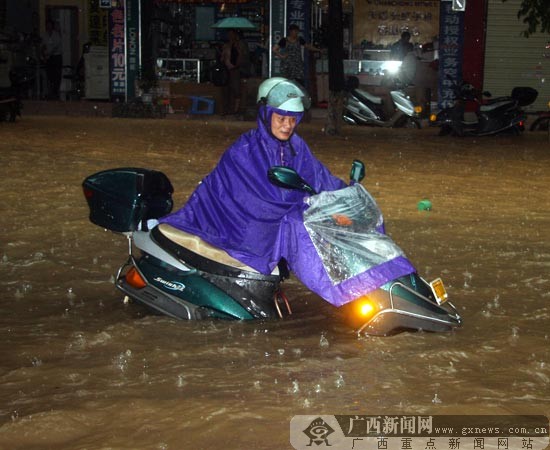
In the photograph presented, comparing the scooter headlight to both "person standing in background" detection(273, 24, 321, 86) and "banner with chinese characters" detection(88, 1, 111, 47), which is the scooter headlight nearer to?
"person standing in background" detection(273, 24, 321, 86)

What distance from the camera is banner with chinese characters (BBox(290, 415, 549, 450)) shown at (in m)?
3.61

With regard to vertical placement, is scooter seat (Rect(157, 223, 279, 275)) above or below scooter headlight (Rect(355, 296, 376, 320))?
above

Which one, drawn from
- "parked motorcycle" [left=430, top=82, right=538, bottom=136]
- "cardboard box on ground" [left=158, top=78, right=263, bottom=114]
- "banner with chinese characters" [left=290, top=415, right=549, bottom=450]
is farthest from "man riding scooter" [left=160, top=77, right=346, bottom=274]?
"cardboard box on ground" [left=158, top=78, right=263, bottom=114]

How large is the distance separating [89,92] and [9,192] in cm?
1669

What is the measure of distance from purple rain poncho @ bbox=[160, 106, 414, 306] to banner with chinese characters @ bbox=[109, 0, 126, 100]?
2005 cm

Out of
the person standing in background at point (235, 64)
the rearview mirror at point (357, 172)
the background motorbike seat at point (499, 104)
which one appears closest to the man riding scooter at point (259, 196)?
the rearview mirror at point (357, 172)

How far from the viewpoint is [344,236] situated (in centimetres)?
501

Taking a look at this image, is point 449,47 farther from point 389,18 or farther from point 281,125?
point 281,125

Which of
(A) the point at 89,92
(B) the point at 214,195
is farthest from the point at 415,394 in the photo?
(A) the point at 89,92

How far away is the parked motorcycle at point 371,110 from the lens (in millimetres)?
19656

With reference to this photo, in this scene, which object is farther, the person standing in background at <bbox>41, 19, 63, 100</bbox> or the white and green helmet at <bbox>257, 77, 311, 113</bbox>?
the person standing in background at <bbox>41, 19, 63, 100</bbox>

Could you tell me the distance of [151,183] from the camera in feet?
17.5

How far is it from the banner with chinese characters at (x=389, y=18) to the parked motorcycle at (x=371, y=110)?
4668 millimetres

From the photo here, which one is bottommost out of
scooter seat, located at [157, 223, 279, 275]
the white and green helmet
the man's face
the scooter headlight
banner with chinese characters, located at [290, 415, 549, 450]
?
banner with chinese characters, located at [290, 415, 549, 450]
